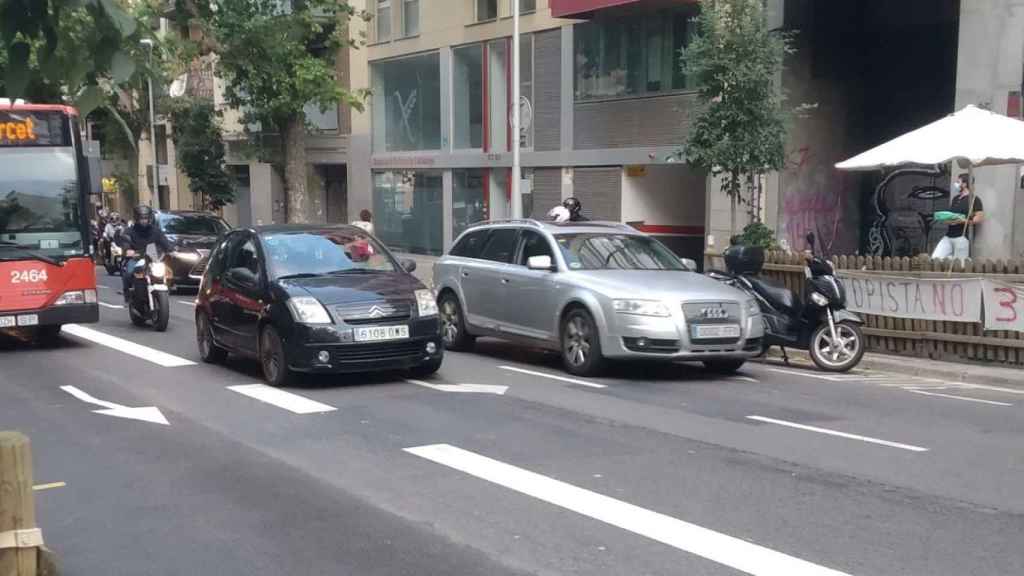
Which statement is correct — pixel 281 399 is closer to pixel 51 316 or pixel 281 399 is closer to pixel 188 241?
pixel 51 316

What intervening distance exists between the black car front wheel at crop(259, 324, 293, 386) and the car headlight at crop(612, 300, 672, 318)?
3338 millimetres

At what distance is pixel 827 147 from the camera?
2139cm

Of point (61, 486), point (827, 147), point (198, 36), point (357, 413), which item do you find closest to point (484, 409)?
Answer: point (357, 413)

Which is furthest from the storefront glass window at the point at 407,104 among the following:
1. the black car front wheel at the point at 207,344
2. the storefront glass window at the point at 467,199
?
the black car front wheel at the point at 207,344

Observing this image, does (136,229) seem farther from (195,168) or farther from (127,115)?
(127,115)

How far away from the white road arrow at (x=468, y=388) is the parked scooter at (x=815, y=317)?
11.9 feet

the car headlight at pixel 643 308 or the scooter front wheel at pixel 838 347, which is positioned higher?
the car headlight at pixel 643 308

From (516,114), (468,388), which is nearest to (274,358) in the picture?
(468,388)

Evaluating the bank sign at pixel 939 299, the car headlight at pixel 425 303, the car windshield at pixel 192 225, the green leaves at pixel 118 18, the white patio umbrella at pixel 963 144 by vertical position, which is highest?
the green leaves at pixel 118 18

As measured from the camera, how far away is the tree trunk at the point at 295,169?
27.4 metres

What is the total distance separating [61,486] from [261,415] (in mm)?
2444

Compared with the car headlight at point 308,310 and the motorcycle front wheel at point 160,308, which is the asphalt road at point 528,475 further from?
the motorcycle front wheel at point 160,308

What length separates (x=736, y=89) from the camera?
16016 mm

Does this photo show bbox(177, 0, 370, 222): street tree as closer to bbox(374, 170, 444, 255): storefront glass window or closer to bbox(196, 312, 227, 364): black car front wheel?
bbox(374, 170, 444, 255): storefront glass window
